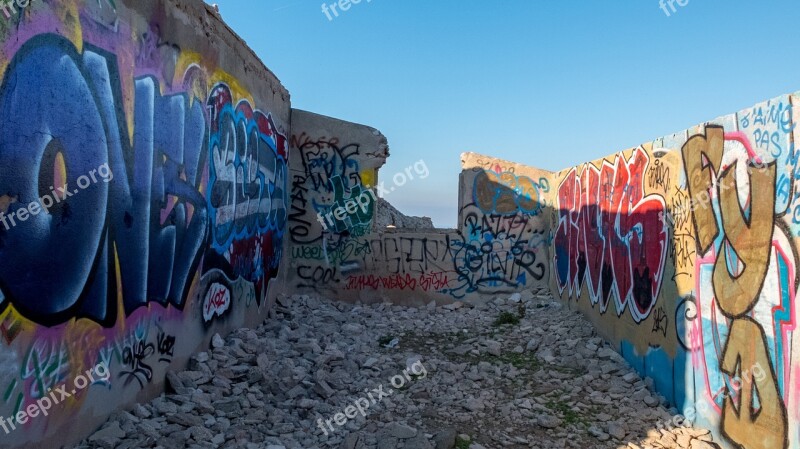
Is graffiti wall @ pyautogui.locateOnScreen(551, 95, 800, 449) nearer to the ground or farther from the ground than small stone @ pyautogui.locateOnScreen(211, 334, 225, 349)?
farther from the ground

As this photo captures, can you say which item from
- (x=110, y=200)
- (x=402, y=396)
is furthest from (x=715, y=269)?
(x=110, y=200)

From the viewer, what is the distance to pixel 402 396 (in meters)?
5.12

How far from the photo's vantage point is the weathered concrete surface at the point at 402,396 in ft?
13.5

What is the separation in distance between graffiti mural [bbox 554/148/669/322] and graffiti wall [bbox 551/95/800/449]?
1.0 inches

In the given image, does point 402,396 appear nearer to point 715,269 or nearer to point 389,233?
point 715,269

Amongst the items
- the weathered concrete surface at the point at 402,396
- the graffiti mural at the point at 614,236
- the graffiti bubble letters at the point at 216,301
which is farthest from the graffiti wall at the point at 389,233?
the graffiti bubble letters at the point at 216,301

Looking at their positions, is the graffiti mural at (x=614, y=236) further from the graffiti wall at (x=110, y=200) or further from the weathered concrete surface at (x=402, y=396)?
the graffiti wall at (x=110, y=200)

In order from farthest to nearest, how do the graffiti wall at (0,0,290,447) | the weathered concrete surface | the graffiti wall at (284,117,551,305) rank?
the graffiti wall at (284,117,551,305) < the weathered concrete surface < the graffiti wall at (0,0,290,447)

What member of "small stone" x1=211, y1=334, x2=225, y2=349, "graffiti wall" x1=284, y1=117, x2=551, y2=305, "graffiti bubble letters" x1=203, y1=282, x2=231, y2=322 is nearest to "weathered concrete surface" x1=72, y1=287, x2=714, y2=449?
"small stone" x1=211, y1=334, x2=225, y2=349

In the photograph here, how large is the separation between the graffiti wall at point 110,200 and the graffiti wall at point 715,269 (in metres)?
4.72

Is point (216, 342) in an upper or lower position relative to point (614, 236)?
lower

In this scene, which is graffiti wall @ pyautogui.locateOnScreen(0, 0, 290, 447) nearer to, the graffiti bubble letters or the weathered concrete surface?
the graffiti bubble letters

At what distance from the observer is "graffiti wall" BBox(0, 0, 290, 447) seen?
306 centimetres

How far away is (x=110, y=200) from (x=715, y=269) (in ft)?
15.9
